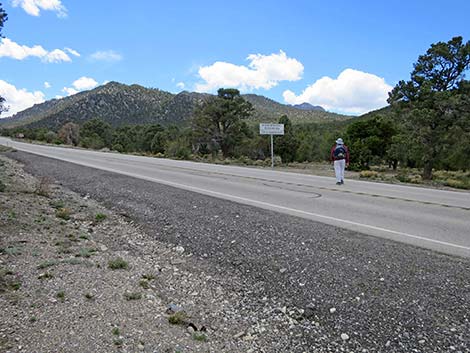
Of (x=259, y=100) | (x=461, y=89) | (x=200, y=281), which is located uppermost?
(x=259, y=100)

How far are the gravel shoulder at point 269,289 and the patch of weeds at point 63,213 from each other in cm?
73

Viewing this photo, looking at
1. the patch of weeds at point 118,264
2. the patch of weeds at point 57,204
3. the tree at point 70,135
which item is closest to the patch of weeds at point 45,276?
the patch of weeds at point 118,264

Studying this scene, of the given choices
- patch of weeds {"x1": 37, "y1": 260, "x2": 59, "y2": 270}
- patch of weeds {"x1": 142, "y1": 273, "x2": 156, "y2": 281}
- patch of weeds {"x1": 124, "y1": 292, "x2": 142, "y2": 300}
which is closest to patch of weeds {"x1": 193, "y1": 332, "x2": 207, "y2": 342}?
patch of weeds {"x1": 124, "y1": 292, "x2": 142, "y2": 300}

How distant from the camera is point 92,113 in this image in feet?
366

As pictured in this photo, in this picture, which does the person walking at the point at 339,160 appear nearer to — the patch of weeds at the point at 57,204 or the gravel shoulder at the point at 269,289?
the gravel shoulder at the point at 269,289

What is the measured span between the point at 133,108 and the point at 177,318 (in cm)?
11766

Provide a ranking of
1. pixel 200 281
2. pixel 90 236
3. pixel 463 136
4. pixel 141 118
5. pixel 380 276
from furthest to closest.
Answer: pixel 141 118, pixel 463 136, pixel 90 236, pixel 200 281, pixel 380 276

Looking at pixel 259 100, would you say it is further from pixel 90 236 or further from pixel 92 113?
pixel 90 236

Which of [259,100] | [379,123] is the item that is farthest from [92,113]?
[379,123]

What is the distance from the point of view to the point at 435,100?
24219mm

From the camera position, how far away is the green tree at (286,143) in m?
53.6

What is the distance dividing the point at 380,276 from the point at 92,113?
388 ft

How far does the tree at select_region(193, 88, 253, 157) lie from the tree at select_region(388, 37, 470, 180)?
57.4 ft

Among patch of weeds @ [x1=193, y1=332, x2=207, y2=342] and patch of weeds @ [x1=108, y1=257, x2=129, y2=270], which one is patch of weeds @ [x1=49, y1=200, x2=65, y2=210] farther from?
patch of weeds @ [x1=193, y1=332, x2=207, y2=342]
